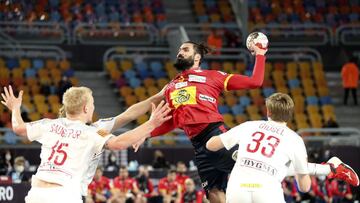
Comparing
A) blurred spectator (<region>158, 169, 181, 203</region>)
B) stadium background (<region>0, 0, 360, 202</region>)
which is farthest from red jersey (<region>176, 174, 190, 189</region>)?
stadium background (<region>0, 0, 360, 202</region>)

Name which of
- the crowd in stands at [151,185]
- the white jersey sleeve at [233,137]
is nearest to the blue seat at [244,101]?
the crowd in stands at [151,185]

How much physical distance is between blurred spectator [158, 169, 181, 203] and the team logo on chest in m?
8.73

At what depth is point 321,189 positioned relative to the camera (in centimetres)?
2025

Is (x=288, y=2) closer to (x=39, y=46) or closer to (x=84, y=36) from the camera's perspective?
(x=84, y=36)

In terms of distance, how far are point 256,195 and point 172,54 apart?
817 inches

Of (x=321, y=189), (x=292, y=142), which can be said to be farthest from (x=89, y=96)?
(x=321, y=189)

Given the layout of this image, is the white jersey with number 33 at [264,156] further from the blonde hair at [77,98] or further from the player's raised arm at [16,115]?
the player's raised arm at [16,115]

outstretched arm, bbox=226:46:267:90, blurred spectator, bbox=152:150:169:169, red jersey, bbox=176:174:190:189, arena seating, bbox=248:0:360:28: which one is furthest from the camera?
arena seating, bbox=248:0:360:28

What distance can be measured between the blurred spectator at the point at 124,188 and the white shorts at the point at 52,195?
994cm

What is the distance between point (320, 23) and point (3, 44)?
11200mm

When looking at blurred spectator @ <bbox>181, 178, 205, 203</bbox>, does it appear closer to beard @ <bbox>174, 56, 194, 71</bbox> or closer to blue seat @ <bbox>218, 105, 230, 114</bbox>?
blue seat @ <bbox>218, 105, 230, 114</bbox>

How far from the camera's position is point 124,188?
1838 centimetres

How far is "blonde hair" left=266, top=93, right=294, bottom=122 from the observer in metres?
8.24

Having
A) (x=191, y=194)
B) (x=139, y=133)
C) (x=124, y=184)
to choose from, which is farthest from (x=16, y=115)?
(x=191, y=194)
